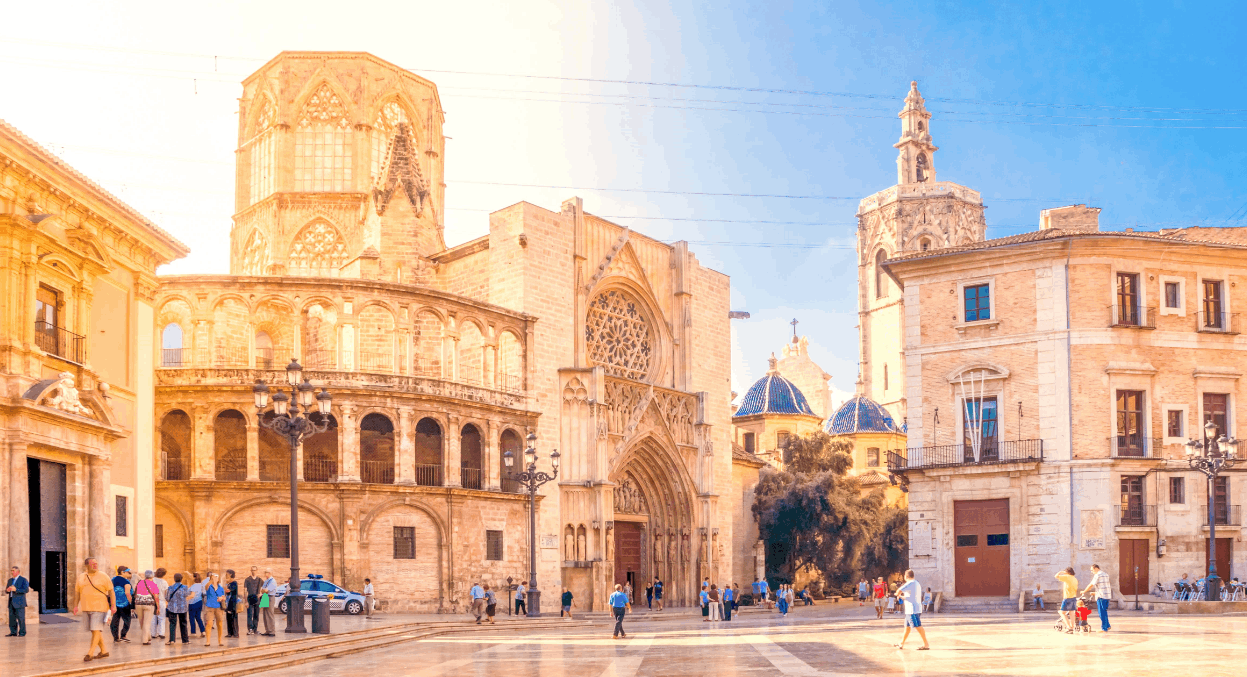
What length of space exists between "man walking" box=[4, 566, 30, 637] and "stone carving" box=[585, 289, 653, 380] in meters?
27.6

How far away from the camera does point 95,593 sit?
17.9 metres

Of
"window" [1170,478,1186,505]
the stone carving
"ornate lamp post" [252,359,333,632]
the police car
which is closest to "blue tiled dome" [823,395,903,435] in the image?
the stone carving

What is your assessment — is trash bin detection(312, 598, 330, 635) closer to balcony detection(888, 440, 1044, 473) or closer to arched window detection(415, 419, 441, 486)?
arched window detection(415, 419, 441, 486)

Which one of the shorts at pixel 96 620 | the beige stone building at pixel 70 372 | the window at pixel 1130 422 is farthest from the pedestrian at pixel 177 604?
the window at pixel 1130 422

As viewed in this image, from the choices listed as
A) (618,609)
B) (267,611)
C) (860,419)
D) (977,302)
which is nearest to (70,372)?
(267,611)

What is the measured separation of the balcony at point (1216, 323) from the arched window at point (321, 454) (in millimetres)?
25763

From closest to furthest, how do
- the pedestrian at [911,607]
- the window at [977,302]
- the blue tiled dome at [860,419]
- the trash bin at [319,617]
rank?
the pedestrian at [911,607], the trash bin at [319,617], the window at [977,302], the blue tiled dome at [860,419]

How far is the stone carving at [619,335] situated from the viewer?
158ft

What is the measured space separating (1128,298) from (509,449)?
1991 cm

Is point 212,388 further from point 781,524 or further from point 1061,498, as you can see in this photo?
point 781,524

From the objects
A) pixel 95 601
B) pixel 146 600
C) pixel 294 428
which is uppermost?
pixel 294 428

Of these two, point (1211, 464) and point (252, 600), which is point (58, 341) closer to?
point (252, 600)

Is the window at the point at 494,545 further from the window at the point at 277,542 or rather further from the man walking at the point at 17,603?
the man walking at the point at 17,603

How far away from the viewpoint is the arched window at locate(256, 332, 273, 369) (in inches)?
1687
